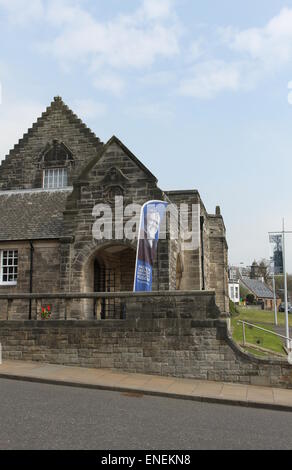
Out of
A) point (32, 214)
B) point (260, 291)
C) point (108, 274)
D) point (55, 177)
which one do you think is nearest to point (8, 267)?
point (32, 214)

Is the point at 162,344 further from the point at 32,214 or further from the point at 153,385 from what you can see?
the point at 32,214

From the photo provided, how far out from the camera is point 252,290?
312 ft

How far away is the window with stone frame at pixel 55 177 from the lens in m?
27.1

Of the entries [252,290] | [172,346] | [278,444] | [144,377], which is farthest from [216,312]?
[252,290]

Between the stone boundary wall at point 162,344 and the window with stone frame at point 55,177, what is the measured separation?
15.3 meters

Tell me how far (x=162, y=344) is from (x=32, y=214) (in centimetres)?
1142

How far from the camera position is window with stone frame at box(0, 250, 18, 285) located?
63.7ft

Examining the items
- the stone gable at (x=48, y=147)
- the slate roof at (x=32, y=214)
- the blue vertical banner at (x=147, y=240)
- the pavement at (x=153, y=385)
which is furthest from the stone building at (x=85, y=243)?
the stone gable at (x=48, y=147)

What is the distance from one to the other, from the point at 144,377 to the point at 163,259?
Answer: 5300 mm

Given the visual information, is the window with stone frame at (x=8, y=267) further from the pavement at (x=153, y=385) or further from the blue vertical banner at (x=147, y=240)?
the pavement at (x=153, y=385)

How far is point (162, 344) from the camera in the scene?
12.2 m

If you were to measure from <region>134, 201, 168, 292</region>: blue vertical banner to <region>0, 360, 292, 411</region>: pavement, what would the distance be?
3.37 meters
